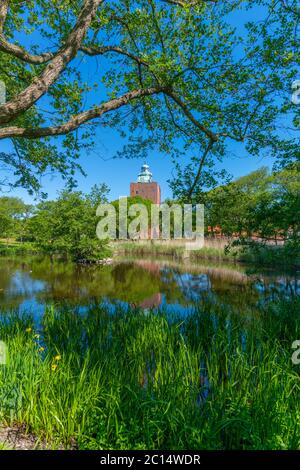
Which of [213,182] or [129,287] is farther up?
[213,182]

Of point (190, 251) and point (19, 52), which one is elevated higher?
point (19, 52)

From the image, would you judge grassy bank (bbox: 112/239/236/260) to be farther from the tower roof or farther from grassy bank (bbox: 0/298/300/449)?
the tower roof

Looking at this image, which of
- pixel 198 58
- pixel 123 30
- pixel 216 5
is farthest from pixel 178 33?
pixel 123 30

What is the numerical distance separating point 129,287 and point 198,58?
10.1m

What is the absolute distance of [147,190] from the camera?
66.8m

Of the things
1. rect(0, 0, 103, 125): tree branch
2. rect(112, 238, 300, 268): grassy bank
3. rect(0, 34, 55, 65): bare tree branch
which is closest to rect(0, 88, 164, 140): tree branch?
rect(0, 0, 103, 125): tree branch

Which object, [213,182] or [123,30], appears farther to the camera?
[213,182]

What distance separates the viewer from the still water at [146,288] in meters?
9.07

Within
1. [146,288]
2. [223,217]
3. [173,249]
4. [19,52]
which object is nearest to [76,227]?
[146,288]

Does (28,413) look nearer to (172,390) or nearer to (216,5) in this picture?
(172,390)

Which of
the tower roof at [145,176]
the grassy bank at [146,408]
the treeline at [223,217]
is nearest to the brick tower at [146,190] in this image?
the tower roof at [145,176]

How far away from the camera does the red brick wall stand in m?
66.2

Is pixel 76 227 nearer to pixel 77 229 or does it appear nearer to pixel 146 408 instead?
pixel 77 229
